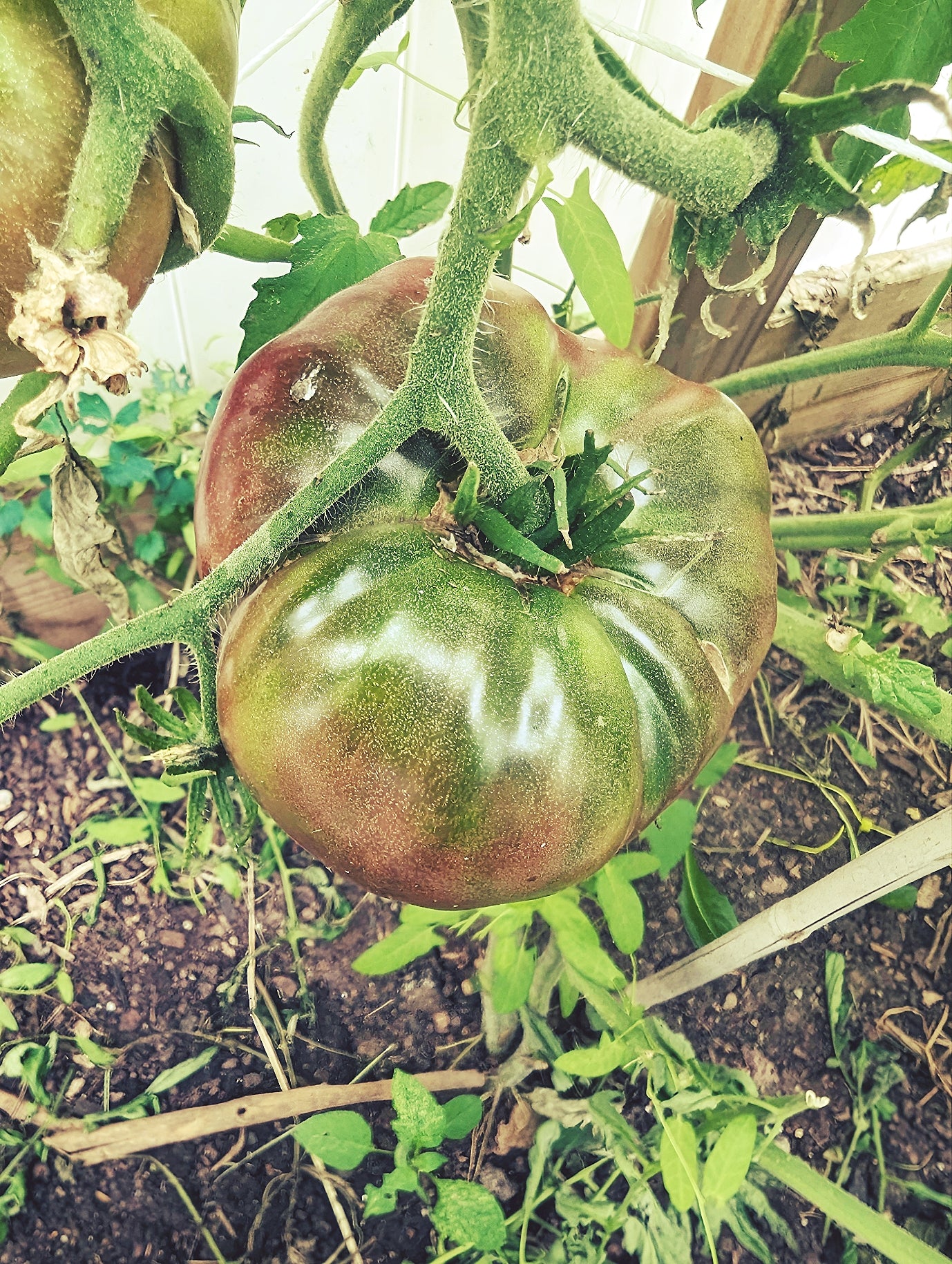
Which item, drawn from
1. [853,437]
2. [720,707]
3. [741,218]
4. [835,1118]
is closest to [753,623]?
[720,707]

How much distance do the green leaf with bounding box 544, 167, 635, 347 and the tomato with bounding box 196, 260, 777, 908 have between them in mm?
102

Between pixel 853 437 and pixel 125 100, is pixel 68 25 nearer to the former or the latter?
pixel 125 100

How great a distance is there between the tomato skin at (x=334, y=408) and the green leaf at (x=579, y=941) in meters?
0.44

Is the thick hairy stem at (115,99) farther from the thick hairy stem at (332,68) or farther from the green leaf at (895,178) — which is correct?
the green leaf at (895,178)

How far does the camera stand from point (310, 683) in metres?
0.60

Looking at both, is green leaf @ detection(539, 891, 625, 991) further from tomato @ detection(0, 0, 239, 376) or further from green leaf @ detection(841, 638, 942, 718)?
tomato @ detection(0, 0, 239, 376)

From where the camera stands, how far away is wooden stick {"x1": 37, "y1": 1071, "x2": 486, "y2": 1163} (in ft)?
3.40

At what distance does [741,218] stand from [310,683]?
39cm

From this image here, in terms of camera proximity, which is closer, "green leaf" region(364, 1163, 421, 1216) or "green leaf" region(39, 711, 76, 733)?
"green leaf" region(364, 1163, 421, 1216)

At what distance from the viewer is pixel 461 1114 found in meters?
0.98

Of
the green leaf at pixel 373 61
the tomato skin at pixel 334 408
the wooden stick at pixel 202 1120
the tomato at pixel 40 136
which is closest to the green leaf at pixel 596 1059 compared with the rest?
the wooden stick at pixel 202 1120

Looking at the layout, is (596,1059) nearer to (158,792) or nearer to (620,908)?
(620,908)

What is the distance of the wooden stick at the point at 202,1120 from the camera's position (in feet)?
3.40

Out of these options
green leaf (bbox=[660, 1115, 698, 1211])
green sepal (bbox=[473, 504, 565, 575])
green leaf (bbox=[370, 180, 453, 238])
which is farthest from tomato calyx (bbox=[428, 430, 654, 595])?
green leaf (bbox=[660, 1115, 698, 1211])
